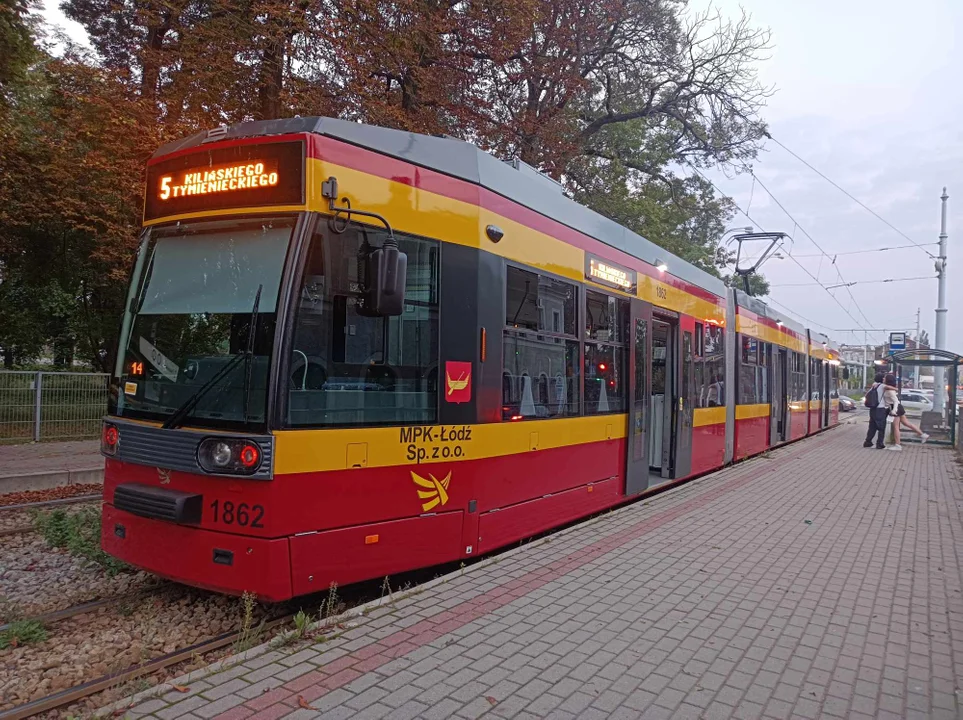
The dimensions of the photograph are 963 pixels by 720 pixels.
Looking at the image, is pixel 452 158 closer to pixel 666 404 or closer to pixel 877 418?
pixel 666 404

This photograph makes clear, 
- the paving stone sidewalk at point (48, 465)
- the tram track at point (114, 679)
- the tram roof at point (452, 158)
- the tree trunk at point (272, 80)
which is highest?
the tree trunk at point (272, 80)

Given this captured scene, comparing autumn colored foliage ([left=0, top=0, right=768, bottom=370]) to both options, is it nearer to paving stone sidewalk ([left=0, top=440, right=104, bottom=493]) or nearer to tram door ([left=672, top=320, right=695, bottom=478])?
paving stone sidewalk ([left=0, top=440, right=104, bottom=493])

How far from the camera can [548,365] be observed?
640 cm

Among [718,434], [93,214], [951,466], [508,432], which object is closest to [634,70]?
[718,434]

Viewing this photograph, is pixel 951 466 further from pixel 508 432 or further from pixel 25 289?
pixel 25 289

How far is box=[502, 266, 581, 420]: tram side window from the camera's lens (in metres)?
5.83

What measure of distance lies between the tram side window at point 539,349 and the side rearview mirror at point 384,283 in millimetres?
1519

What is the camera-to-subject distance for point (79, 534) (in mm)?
6520

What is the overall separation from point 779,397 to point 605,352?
36.3 ft

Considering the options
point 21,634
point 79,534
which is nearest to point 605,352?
point 79,534

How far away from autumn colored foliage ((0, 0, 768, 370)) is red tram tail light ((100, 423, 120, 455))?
7.33 m

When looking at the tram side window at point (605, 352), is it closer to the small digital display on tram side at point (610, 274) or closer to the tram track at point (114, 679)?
the small digital display on tram side at point (610, 274)

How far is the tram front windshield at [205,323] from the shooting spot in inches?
170

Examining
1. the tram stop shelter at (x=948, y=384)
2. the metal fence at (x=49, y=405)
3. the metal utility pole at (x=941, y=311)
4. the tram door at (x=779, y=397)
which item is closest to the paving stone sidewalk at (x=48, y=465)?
the metal fence at (x=49, y=405)
